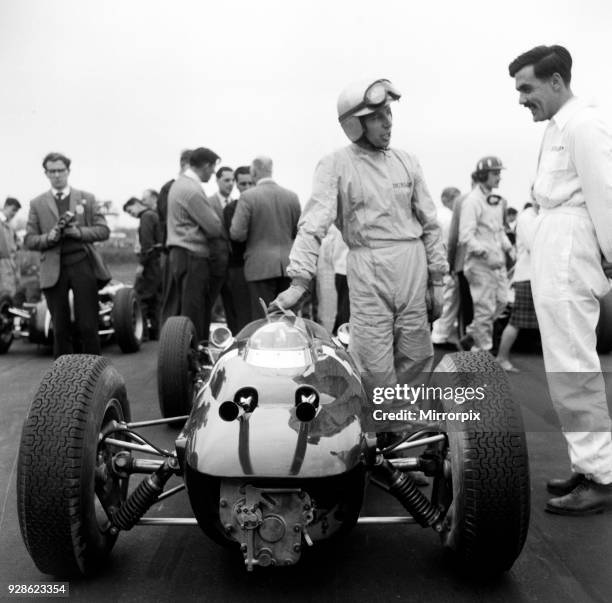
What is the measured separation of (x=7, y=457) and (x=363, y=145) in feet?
9.32

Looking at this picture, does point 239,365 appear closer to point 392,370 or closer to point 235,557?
point 235,557

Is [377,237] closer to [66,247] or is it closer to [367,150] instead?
[367,150]

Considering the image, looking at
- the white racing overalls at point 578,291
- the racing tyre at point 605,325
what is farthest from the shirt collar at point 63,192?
the racing tyre at point 605,325

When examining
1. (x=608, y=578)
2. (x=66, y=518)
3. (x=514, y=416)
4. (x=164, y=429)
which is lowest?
(x=164, y=429)

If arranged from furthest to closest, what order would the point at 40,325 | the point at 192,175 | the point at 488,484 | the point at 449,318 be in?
the point at 449,318 → the point at 40,325 → the point at 192,175 → the point at 488,484

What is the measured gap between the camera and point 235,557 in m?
2.81

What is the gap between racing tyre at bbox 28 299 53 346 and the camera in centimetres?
792

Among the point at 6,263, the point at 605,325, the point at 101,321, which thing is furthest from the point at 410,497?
the point at 6,263

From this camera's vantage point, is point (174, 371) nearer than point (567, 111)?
No

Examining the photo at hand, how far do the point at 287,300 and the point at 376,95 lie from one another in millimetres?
1190

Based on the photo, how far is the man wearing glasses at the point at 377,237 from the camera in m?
3.64

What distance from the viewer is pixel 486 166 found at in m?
7.07

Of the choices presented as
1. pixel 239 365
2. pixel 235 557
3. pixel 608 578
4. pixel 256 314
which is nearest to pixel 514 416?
pixel 608 578

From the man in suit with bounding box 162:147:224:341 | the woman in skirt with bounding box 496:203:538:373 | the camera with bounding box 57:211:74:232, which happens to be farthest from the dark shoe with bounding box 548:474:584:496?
the camera with bounding box 57:211:74:232
